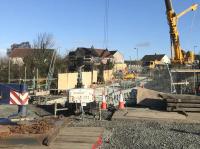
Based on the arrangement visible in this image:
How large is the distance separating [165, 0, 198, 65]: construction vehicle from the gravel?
2397 cm

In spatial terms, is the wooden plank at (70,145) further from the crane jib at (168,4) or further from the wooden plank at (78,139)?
the crane jib at (168,4)

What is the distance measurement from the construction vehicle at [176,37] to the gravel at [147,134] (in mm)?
23971

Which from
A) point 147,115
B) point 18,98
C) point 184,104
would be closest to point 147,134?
point 147,115

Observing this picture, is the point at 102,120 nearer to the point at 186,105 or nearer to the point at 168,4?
the point at 186,105

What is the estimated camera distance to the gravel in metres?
10.7

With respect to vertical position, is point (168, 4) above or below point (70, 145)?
above

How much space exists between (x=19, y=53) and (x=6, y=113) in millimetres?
67553

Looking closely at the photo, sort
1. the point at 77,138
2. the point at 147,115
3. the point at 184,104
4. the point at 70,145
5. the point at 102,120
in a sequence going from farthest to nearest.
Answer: the point at 184,104 < the point at 147,115 < the point at 102,120 < the point at 77,138 < the point at 70,145

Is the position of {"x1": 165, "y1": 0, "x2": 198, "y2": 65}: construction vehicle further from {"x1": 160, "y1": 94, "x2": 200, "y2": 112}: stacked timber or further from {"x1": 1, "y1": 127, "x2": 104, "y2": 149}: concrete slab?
{"x1": 1, "y1": 127, "x2": 104, "y2": 149}: concrete slab

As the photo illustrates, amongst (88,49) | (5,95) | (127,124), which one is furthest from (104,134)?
(88,49)

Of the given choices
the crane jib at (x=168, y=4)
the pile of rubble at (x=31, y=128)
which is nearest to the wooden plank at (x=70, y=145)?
the pile of rubble at (x=31, y=128)

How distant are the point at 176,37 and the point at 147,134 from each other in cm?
2759

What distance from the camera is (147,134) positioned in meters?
12.3

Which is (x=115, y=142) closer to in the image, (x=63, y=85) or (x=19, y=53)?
(x=63, y=85)
